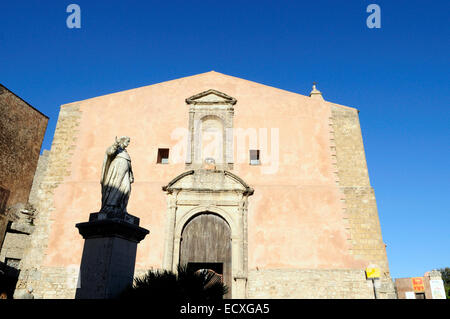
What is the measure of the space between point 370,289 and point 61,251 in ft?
31.7

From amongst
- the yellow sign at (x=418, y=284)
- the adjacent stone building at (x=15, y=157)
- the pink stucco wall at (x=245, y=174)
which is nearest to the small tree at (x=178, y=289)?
the pink stucco wall at (x=245, y=174)

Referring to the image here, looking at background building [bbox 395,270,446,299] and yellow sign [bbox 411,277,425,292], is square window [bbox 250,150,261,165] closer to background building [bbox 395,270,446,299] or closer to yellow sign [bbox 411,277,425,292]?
background building [bbox 395,270,446,299]

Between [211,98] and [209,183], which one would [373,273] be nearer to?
[209,183]

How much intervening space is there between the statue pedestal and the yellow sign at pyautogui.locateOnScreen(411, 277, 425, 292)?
20676 millimetres

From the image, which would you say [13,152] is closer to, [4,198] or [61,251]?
[4,198]

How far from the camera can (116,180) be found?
5.90 metres

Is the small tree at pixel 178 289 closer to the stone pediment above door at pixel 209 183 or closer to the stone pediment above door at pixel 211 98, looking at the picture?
the stone pediment above door at pixel 209 183

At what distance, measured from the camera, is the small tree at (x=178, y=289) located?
4.52 m

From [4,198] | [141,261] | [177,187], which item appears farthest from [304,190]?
[4,198]

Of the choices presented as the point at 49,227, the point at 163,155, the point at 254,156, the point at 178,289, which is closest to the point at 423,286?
the point at 254,156

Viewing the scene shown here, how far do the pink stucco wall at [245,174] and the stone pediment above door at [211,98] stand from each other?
307 millimetres

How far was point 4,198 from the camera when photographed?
16.8 m
